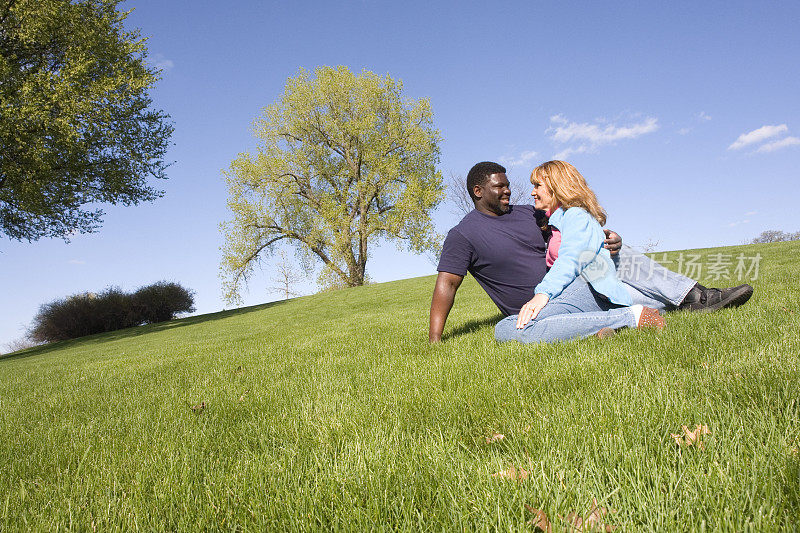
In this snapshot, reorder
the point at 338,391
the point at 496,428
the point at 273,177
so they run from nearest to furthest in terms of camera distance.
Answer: the point at 496,428 → the point at 338,391 → the point at 273,177

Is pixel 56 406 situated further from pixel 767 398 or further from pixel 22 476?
pixel 767 398

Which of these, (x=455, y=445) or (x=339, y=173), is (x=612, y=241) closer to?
(x=455, y=445)

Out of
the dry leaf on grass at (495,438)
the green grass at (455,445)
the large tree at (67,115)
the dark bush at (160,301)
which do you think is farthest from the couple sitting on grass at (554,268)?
the dark bush at (160,301)

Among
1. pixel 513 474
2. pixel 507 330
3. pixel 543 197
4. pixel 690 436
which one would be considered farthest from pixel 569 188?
pixel 513 474

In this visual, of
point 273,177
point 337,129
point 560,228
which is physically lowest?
point 560,228

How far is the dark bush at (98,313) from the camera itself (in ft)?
97.3

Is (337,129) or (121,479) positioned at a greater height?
(337,129)

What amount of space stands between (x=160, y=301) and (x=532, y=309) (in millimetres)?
33800

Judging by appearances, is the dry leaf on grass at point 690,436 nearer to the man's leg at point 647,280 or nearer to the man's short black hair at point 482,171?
the man's leg at point 647,280

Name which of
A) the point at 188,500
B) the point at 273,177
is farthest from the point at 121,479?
the point at 273,177

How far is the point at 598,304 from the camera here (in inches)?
179

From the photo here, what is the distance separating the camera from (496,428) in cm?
223

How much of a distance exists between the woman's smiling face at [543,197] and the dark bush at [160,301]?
33.4 metres

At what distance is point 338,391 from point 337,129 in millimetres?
28596
